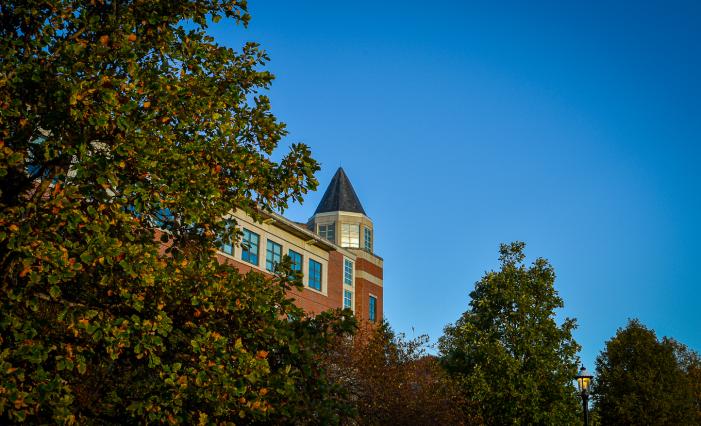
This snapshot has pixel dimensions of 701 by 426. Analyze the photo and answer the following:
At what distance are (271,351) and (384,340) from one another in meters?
17.2

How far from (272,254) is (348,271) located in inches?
420

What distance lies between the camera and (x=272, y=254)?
138 ft

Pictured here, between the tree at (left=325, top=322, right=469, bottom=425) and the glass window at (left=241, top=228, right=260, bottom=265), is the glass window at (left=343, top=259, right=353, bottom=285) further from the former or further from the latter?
the tree at (left=325, top=322, right=469, bottom=425)

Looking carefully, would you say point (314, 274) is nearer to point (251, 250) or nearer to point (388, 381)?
point (251, 250)

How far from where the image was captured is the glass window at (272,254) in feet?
136

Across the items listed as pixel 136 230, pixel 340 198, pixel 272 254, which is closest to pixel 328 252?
pixel 272 254

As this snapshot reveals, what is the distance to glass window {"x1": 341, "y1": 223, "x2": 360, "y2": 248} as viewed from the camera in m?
60.2

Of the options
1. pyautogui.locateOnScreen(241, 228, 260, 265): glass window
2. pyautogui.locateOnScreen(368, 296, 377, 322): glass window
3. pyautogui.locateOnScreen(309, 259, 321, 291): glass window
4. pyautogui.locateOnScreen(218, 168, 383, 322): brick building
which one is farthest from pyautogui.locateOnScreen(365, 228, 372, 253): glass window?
pyautogui.locateOnScreen(241, 228, 260, 265): glass window

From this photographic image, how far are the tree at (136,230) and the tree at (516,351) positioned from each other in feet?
78.9

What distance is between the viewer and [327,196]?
212ft

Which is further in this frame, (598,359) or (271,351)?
(598,359)

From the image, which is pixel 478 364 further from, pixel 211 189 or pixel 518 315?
pixel 211 189

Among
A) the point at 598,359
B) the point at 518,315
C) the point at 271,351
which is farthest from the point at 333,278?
the point at 271,351

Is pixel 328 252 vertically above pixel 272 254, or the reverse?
pixel 328 252
